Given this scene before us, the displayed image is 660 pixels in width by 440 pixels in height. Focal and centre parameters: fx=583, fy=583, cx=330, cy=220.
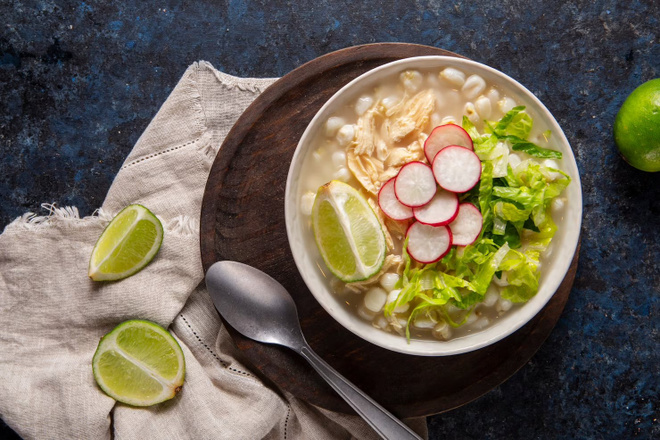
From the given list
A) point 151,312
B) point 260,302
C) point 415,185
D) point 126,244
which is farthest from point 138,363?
point 415,185

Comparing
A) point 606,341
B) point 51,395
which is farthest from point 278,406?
point 606,341

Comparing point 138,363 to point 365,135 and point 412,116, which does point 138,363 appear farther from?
point 412,116

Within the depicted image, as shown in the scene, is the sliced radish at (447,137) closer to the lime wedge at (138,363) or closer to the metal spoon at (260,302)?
the metal spoon at (260,302)

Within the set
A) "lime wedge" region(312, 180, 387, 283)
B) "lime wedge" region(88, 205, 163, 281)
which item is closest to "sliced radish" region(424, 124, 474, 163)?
"lime wedge" region(312, 180, 387, 283)

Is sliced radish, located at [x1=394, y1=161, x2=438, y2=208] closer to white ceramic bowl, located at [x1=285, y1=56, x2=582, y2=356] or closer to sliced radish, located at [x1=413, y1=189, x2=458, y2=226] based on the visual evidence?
sliced radish, located at [x1=413, y1=189, x2=458, y2=226]

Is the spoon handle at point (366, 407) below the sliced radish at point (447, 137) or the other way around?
below

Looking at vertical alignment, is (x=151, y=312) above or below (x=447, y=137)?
below

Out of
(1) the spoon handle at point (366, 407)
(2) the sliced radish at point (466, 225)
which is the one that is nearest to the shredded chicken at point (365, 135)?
(2) the sliced radish at point (466, 225)
